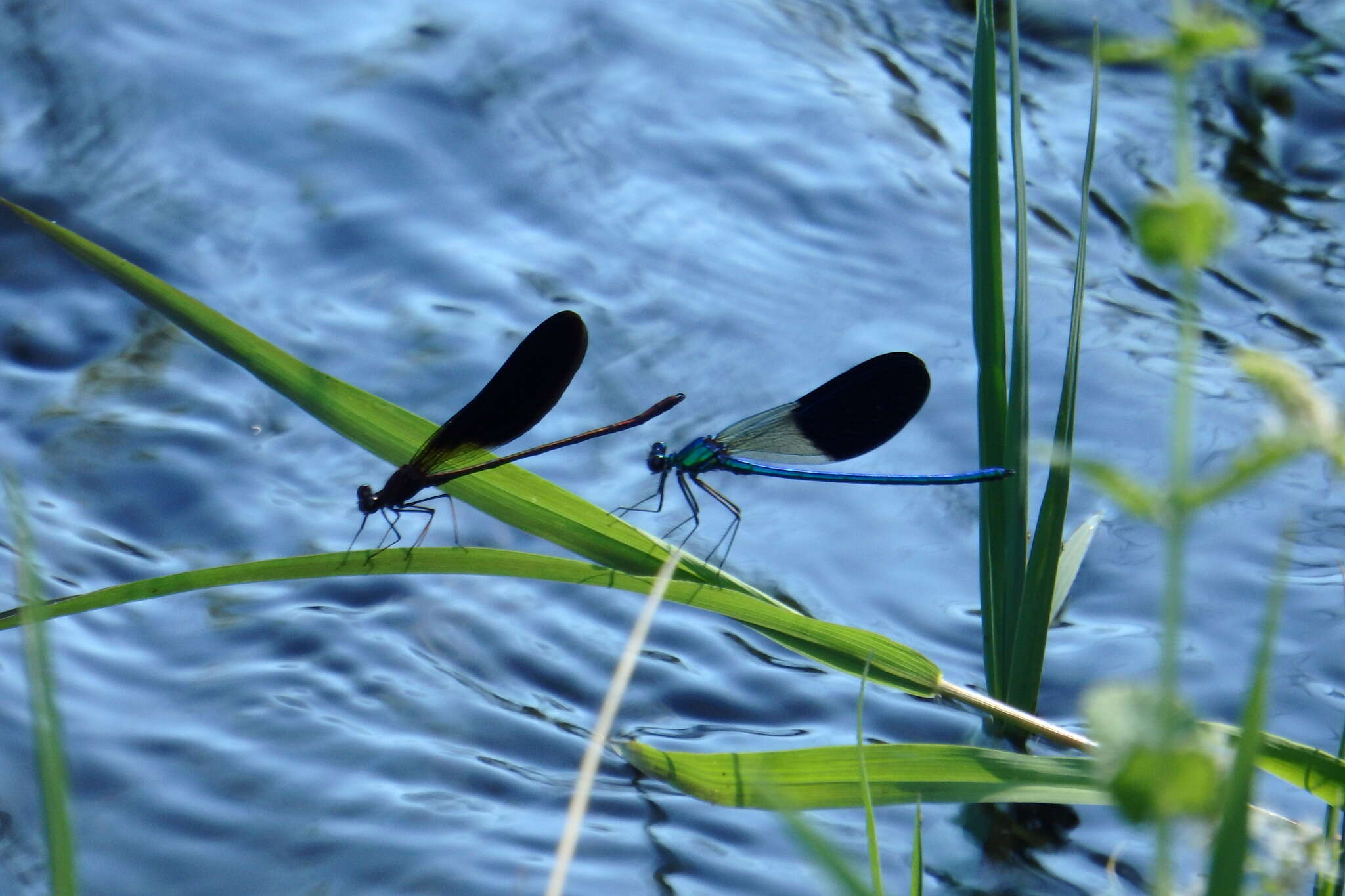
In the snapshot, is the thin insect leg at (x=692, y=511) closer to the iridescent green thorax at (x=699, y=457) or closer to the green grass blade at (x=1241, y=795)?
the iridescent green thorax at (x=699, y=457)

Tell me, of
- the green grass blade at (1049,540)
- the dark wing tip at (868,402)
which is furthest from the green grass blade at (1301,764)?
the dark wing tip at (868,402)

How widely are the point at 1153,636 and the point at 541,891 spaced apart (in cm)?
181

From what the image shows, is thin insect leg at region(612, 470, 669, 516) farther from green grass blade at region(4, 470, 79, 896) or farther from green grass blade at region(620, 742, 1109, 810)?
green grass blade at region(4, 470, 79, 896)

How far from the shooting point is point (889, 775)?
6.52ft

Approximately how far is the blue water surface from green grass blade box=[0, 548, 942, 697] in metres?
0.40

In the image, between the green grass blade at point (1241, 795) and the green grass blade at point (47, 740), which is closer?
A: the green grass blade at point (1241, 795)

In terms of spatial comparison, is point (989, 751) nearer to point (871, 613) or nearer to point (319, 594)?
point (871, 613)

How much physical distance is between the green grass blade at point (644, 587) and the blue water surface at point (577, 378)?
0.40m

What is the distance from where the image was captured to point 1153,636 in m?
3.13

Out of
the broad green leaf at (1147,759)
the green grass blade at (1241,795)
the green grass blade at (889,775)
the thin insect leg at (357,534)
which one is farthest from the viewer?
the thin insect leg at (357,534)

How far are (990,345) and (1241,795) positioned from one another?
5.31 ft

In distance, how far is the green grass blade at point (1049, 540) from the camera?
2193mm

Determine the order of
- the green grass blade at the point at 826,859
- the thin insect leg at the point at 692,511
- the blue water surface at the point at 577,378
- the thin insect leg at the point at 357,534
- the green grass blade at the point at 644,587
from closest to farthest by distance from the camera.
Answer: the green grass blade at the point at 826,859 < the green grass blade at the point at 644,587 < the blue water surface at the point at 577,378 < the thin insect leg at the point at 357,534 < the thin insect leg at the point at 692,511

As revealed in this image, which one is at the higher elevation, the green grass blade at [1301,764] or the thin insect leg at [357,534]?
the thin insect leg at [357,534]
